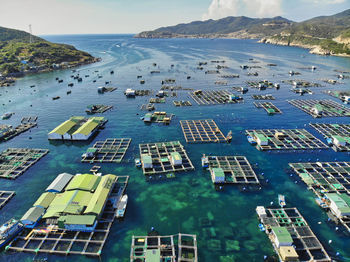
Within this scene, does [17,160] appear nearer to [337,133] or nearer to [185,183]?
[185,183]

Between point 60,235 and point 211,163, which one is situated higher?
point 211,163

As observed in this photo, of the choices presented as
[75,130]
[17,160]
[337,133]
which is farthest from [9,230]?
[337,133]

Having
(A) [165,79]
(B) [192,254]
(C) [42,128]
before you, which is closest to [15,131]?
(C) [42,128]

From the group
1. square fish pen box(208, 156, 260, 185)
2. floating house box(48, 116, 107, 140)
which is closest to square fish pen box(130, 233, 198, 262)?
square fish pen box(208, 156, 260, 185)

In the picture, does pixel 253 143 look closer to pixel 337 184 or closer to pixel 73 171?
pixel 337 184

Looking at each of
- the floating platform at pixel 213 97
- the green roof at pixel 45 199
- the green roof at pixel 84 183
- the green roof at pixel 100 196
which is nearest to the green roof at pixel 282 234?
the green roof at pixel 100 196

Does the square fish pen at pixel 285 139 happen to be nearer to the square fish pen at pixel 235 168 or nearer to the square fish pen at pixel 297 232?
the square fish pen at pixel 235 168
